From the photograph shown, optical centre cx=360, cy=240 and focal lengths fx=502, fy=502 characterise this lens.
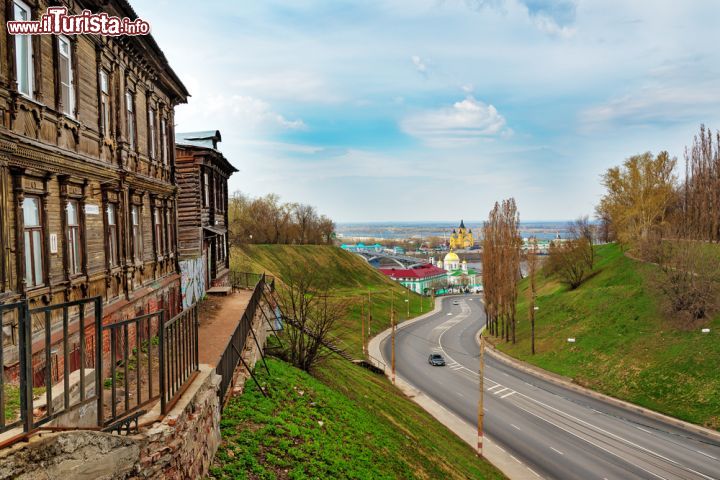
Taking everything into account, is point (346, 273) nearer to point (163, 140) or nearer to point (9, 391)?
point (163, 140)

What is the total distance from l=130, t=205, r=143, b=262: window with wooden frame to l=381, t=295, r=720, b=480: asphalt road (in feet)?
75.0

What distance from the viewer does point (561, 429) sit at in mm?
32969

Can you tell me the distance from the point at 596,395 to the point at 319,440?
33.1 metres

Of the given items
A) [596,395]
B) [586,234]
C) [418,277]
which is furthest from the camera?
[418,277]

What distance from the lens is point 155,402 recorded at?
8.31 meters

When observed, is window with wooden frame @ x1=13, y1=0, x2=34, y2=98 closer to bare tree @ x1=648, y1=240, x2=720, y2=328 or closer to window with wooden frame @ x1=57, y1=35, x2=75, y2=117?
window with wooden frame @ x1=57, y1=35, x2=75, y2=117

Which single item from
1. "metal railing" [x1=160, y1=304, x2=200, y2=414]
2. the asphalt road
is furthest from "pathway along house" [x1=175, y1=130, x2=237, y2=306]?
the asphalt road

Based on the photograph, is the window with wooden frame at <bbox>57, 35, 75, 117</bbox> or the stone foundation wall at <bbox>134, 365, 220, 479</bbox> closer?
the stone foundation wall at <bbox>134, 365, 220, 479</bbox>

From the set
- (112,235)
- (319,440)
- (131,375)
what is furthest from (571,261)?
(131,375)

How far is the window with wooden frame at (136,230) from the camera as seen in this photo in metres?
17.4

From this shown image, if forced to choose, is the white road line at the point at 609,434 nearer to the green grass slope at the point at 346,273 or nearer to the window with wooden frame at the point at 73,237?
the green grass slope at the point at 346,273

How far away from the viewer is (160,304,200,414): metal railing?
813 centimetres

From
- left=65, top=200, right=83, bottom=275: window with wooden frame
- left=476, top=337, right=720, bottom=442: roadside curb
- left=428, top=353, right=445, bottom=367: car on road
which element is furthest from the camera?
left=428, top=353, right=445, bottom=367: car on road

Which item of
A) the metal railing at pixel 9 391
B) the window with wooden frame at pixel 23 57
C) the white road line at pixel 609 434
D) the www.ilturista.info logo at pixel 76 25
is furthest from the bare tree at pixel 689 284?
the window with wooden frame at pixel 23 57
